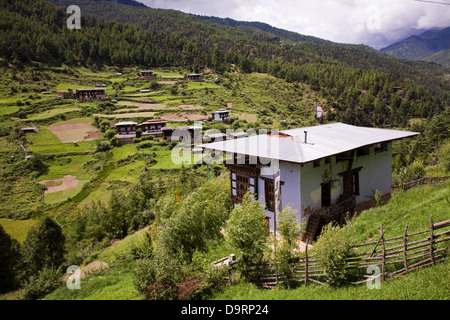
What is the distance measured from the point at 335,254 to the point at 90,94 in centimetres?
8725

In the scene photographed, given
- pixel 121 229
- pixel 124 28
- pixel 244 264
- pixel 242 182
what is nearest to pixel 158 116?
pixel 121 229

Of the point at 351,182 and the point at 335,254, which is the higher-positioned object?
the point at 351,182

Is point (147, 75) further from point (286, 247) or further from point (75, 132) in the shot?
point (286, 247)

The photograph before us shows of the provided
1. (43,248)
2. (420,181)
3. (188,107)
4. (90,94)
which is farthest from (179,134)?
(420,181)

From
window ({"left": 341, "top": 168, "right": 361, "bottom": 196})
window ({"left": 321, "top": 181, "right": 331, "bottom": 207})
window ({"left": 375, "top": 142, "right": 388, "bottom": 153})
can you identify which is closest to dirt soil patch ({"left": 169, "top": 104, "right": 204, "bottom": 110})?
window ({"left": 375, "top": 142, "right": 388, "bottom": 153})

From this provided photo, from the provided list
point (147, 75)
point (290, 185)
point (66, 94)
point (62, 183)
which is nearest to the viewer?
point (290, 185)

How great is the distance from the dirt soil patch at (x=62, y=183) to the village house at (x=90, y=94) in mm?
40740

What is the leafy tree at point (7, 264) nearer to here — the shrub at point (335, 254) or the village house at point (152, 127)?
the shrub at point (335, 254)

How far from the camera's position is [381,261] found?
9633 millimetres

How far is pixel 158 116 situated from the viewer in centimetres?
7406

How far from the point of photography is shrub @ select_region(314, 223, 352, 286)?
9.38 meters

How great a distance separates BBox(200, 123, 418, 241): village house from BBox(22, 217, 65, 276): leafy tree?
58.3 feet

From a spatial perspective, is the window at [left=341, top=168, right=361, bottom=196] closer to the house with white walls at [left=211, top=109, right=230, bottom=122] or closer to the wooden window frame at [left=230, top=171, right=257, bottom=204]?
the wooden window frame at [left=230, top=171, right=257, bottom=204]

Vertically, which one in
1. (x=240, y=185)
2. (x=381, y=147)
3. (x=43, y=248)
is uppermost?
(x=381, y=147)
